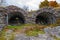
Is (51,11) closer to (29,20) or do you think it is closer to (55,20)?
(55,20)

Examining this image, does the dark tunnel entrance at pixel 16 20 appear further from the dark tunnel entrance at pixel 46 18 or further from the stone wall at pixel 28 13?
the dark tunnel entrance at pixel 46 18

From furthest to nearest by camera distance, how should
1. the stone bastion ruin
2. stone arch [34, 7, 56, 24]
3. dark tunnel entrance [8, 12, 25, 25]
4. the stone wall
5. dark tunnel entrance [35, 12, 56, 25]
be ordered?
1. dark tunnel entrance [8, 12, 25, 25]
2. dark tunnel entrance [35, 12, 56, 25]
3. stone arch [34, 7, 56, 24]
4. the stone wall
5. the stone bastion ruin

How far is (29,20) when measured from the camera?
40312mm

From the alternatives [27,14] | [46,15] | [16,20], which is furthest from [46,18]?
[16,20]

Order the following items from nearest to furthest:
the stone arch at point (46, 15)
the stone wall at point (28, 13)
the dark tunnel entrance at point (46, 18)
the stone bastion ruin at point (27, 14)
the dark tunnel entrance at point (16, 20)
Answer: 1. the stone bastion ruin at point (27, 14)
2. the stone wall at point (28, 13)
3. the stone arch at point (46, 15)
4. the dark tunnel entrance at point (46, 18)
5. the dark tunnel entrance at point (16, 20)

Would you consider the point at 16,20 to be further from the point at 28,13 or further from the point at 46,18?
the point at 46,18

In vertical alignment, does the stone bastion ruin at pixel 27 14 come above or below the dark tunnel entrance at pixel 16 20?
above

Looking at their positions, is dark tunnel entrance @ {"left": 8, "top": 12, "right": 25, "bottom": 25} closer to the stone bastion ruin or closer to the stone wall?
the stone bastion ruin

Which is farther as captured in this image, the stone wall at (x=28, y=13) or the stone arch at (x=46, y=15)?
the stone arch at (x=46, y=15)

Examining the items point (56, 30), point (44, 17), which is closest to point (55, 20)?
point (44, 17)

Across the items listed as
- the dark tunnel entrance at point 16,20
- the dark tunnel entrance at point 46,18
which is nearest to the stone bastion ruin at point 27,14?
the dark tunnel entrance at point 46,18

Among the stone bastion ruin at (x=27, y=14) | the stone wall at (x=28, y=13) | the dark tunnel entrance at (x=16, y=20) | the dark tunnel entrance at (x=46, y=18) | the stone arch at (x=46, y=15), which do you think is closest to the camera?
the stone bastion ruin at (x=27, y=14)

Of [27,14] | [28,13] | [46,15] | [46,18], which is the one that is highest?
[28,13]

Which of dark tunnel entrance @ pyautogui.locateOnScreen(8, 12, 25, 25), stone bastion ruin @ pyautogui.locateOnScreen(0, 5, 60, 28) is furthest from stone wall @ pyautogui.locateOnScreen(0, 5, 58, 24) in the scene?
dark tunnel entrance @ pyautogui.locateOnScreen(8, 12, 25, 25)
